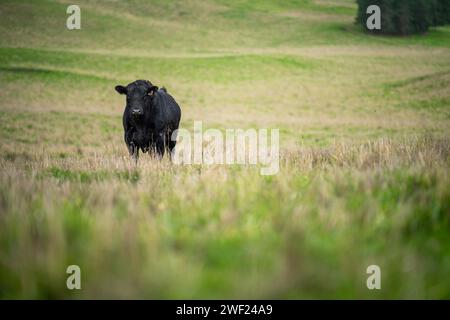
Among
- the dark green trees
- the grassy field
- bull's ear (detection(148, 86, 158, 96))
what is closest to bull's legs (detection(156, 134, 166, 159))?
bull's ear (detection(148, 86, 158, 96))

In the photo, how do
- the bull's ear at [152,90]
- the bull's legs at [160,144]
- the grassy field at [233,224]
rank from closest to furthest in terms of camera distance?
the grassy field at [233,224]
the bull's ear at [152,90]
the bull's legs at [160,144]

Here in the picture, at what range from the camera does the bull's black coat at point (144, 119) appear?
9516mm

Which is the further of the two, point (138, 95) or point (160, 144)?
point (160, 144)

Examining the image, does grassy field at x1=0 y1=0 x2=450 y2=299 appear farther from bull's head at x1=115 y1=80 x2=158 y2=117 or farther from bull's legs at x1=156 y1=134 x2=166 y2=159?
bull's legs at x1=156 y1=134 x2=166 y2=159

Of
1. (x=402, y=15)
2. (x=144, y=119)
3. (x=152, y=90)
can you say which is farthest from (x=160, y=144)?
(x=402, y=15)

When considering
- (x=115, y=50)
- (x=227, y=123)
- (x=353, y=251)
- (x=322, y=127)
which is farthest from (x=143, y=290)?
(x=115, y=50)

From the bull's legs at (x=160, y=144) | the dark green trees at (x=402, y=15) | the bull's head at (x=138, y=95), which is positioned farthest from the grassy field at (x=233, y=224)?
the dark green trees at (x=402, y=15)

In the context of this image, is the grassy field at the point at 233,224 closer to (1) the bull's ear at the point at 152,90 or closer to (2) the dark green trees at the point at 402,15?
(1) the bull's ear at the point at 152,90

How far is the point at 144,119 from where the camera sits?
32.4 ft

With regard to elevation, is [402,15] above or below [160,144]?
above

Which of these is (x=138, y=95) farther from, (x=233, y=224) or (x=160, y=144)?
(x=233, y=224)

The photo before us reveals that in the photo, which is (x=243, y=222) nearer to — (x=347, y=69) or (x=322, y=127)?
(x=322, y=127)

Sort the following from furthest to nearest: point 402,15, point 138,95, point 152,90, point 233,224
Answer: point 402,15 → point 152,90 → point 138,95 → point 233,224
